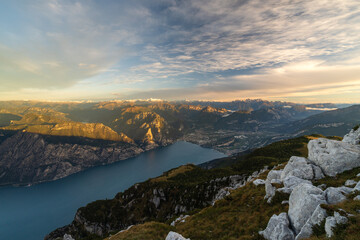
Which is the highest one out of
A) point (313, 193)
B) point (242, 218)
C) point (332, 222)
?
point (332, 222)

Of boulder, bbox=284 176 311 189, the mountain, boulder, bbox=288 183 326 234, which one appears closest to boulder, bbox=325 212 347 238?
the mountain

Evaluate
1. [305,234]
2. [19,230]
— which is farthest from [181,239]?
[19,230]

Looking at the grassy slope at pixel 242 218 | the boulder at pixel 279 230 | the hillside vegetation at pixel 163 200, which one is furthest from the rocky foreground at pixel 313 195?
the hillside vegetation at pixel 163 200

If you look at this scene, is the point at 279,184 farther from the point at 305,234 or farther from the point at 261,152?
the point at 261,152

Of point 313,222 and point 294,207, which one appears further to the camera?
point 294,207

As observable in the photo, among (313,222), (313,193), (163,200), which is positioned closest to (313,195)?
(313,193)

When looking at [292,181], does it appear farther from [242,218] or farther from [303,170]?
[242,218]
